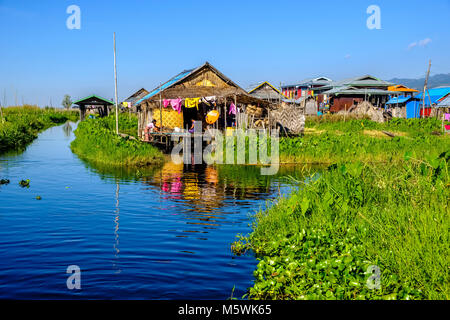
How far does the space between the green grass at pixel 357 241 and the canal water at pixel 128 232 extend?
24.4 inches

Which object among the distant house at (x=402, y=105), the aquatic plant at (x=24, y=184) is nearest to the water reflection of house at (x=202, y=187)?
the aquatic plant at (x=24, y=184)

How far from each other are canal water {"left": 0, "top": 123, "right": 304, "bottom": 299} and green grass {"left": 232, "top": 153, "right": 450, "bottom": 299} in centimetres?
62

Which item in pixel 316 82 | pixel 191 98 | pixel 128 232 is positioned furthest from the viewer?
pixel 316 82

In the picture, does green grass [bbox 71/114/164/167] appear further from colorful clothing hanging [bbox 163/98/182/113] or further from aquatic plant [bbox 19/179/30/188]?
aquatic plant [bbox 19/179/30/188]

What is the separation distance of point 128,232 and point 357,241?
4524 millimetres

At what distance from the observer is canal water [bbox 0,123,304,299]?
20.4 feet

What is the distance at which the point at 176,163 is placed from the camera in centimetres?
2002

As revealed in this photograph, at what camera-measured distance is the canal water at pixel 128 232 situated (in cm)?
622

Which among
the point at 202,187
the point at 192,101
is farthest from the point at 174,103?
the point at 202,187

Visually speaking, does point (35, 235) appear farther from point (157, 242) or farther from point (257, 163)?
point (257, 163)

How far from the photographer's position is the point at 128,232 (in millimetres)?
8914

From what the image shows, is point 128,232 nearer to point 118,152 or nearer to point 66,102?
point 118,152
